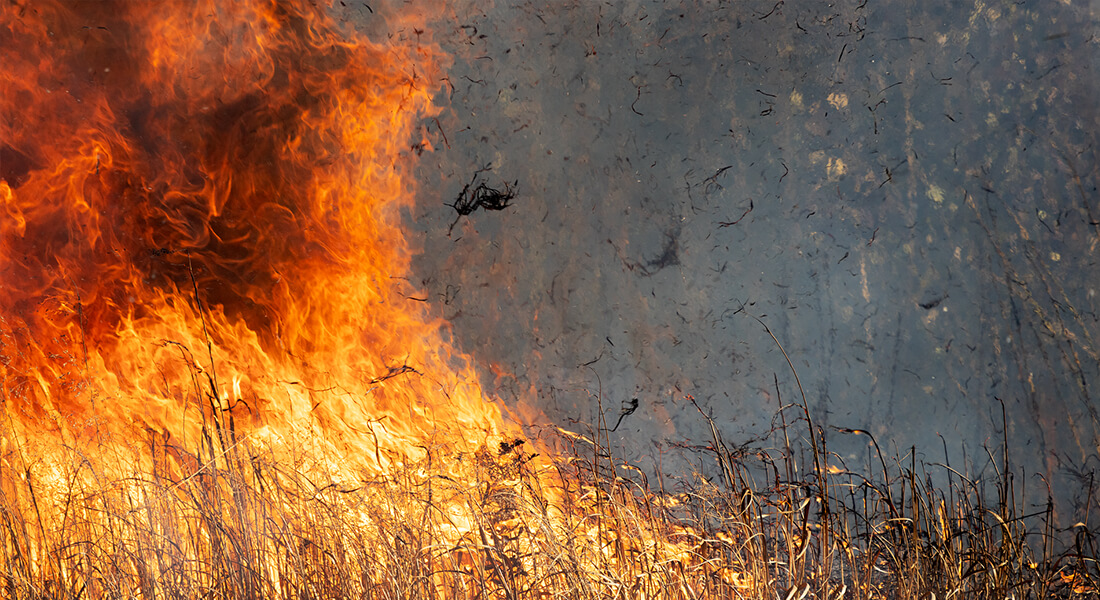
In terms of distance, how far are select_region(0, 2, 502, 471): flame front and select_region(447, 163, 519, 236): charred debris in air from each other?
223mm

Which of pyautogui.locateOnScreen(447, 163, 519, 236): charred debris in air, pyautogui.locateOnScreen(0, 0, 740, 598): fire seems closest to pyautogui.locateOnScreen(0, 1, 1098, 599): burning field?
pyautogui.locateOnScreen(0, 0, 740, 598): fire

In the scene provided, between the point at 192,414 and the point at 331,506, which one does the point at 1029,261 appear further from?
the point at 192,414

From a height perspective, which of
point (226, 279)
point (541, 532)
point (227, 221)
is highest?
point (227, 221)

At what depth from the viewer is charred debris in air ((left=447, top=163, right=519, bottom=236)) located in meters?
2.71

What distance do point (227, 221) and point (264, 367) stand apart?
648 millimetres

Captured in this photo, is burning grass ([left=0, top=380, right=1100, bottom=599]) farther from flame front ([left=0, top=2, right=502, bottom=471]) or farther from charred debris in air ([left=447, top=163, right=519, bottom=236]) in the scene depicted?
charred debris in air ([left=447, top=163, right=519, bottom=236])

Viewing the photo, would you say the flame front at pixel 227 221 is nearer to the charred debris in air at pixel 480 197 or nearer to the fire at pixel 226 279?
the fire at pixel 226 279

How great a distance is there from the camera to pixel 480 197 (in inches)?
107

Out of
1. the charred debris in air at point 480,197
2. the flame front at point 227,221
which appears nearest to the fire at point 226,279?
the flame front at point 227,221

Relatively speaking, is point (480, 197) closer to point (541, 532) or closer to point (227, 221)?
point (227, 221)

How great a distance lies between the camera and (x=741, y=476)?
256cm

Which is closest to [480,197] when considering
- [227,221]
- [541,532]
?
[227,221]

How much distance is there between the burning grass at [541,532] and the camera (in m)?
2.31

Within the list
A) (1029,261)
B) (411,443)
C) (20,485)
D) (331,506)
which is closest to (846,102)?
(1029,261)
